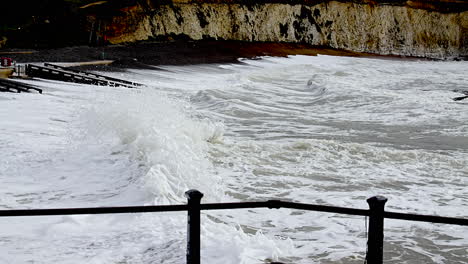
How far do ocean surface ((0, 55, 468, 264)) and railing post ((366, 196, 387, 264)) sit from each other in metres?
2.16

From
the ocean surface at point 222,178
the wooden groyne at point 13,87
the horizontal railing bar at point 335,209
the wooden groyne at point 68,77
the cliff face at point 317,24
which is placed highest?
the cliff face at point 317,24

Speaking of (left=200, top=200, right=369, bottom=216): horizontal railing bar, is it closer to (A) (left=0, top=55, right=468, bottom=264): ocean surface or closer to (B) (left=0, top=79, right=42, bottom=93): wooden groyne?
(A) (left=0, top=55, right=468, bottom=264): ocean surface

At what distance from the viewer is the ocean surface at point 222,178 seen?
289 inches

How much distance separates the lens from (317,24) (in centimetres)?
9025

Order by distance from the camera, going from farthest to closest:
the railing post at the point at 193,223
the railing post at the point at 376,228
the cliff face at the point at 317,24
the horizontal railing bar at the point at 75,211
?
the cliff face at the point at 317,24, the railing post at the point at 193,223, the railing post at the point at 376,228, the horizontal railing bar at the point at 75,211

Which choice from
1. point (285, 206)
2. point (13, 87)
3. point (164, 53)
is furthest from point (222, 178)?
point (164, 53)

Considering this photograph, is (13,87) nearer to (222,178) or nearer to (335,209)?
(222,178)

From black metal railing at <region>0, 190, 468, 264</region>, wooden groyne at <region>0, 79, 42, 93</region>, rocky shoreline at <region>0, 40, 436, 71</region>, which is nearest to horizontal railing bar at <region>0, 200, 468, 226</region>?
black metal railing at <region>0, 190, 468, 264</region>

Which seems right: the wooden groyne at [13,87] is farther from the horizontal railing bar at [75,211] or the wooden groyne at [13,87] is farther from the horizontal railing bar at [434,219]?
the horizontal railing bar at [434,219]

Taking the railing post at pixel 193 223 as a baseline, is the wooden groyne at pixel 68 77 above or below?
above

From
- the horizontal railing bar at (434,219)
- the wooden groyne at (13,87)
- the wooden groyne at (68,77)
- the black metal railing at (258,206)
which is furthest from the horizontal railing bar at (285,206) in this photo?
the wooden groyne at (68,77)

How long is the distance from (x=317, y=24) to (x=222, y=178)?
81869mm

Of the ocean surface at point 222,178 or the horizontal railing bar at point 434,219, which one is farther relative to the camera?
the ocean surface at point 222,178

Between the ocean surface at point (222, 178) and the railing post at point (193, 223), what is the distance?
1.76 meters
